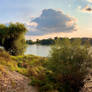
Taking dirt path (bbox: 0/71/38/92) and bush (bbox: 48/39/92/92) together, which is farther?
bush (bbox: 48/39/92/92)

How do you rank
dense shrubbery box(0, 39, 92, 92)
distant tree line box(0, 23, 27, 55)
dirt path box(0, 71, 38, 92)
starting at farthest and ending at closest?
1. distant tree line box(0, 23, 27, 55)
2. dense shrubbery box(0, 39, 92, 92)
3. dirt path box(0, 71, 38, 92)

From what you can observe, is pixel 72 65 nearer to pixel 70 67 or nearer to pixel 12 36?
pixel 70 67

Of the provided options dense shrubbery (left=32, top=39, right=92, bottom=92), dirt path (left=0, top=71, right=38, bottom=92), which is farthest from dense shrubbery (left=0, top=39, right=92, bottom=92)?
dirt path (left=0, top=71, right=38, bottom=92)

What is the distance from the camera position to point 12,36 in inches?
730

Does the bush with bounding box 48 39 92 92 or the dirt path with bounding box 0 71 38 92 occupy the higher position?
the bush with bounding box 48 39 92 92

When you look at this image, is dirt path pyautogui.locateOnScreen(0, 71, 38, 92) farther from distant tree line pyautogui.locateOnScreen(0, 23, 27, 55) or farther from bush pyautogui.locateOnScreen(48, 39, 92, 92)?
distant tree line pyautogui.locateOnScreen(0, 23, 27, 55)

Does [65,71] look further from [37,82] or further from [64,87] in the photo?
[37,82]

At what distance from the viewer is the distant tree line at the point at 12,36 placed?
60.1 feet

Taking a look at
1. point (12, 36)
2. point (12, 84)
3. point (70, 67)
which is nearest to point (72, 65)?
point (70, 67)

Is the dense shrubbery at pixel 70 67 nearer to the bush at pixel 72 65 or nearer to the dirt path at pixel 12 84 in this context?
the bush at pixel 72 65

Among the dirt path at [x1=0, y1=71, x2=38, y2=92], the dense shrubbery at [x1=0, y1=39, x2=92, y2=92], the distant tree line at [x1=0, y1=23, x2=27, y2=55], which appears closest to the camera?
the dirt path at [x1=0, y1=71, x2=38, y2=92]

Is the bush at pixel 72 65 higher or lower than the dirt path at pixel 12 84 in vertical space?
higher

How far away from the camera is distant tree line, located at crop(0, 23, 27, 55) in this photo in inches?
722

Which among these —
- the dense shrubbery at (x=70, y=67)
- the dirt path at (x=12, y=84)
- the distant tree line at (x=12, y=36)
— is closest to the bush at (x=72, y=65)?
the dense shrubbery at (x=70, y=67)
